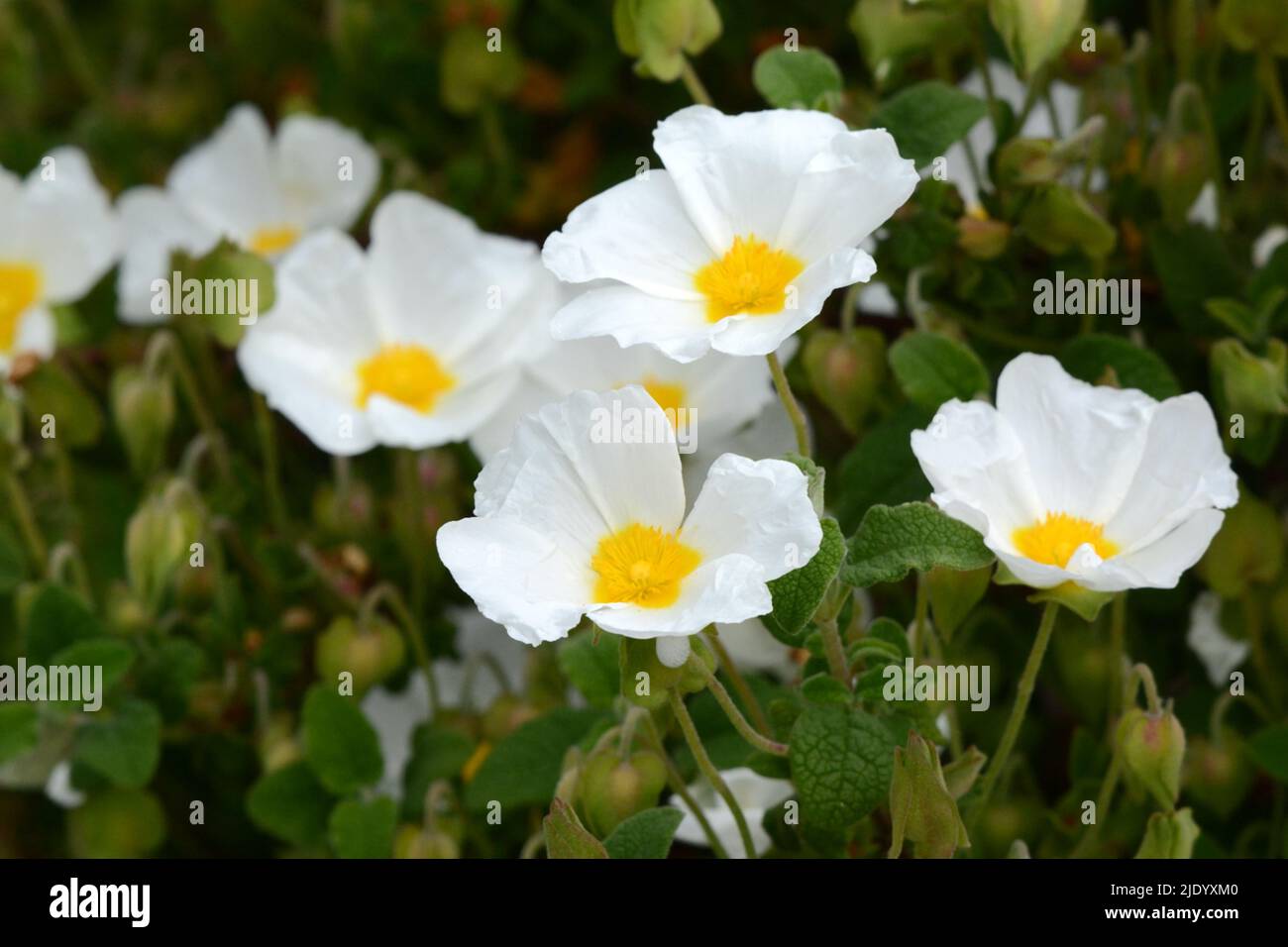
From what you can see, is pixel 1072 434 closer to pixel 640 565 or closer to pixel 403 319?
pixel 640 565

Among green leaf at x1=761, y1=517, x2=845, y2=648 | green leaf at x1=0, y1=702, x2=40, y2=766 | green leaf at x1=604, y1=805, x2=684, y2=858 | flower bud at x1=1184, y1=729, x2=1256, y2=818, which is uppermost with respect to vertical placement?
green leaf at x1=761, y1=517, x2=845, y2=648

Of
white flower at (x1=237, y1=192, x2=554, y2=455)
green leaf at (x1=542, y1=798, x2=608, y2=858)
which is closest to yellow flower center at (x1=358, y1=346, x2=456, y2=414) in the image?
white flower at (x1=237, y1=192, x2=554, y2=455)

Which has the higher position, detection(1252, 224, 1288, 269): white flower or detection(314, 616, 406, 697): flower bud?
detection(1252, 224, 1288, 269): white flower

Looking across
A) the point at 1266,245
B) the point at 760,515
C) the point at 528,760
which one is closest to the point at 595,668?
the point at 528,760

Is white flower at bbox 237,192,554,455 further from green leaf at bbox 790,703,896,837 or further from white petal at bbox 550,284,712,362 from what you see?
green leaf at bbox 790,703,896,837
